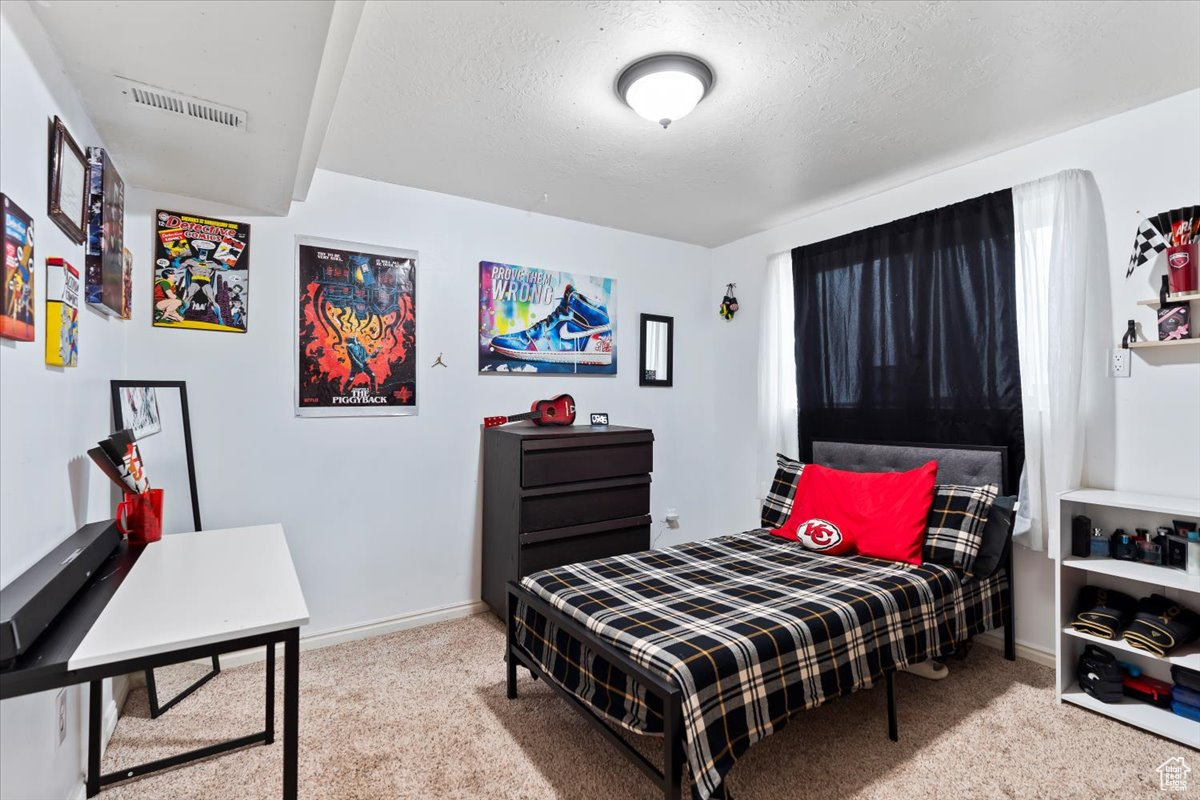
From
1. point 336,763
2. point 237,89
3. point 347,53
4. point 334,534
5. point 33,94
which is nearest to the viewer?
point 33,94

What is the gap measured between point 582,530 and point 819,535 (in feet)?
3.86

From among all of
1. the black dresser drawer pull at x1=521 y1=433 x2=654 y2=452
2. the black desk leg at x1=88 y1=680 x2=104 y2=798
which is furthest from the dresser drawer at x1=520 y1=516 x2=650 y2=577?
→ the black desk leg at x1=88 y1=680 x2=104 y2=798

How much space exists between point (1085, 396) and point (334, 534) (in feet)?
11.6

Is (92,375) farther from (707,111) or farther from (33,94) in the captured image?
(707,111)

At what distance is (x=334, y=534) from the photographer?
9.42ft

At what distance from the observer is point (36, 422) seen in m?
1.39

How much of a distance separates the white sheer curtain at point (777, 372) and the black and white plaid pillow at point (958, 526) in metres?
1.14

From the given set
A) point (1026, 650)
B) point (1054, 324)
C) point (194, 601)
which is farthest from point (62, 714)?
point (1054, 324)

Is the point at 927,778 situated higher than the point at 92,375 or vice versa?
the point at 92,375

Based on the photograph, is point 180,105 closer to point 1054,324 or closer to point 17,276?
point 17,276

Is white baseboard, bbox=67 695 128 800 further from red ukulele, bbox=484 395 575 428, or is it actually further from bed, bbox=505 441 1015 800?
red ukulele, bbox=484 395 575 428

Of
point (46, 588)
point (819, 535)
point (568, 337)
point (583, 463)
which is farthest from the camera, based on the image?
point (568, 337)

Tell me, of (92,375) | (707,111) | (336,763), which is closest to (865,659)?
(336,763)

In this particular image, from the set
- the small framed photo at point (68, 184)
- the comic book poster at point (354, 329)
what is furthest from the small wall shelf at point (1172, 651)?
the small framed photo at point (68, 184)
